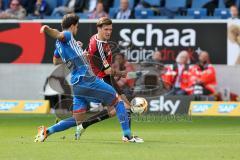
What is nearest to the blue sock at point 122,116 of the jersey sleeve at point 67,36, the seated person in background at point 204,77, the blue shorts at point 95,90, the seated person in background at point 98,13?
the blue shorts at point 95,90

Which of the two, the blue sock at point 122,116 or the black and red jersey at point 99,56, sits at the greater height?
the black and red jersey at point 99,56

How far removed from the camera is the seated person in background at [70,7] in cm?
2341

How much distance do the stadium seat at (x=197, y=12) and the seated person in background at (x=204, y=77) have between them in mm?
1595

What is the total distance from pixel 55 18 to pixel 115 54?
2.90 metres

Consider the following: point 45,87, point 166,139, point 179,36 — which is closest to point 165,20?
point 179,36

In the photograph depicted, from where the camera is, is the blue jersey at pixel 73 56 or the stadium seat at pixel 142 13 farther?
the stadium seat at pixel 142 13

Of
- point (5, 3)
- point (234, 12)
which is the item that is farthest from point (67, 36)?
point (5, 3)

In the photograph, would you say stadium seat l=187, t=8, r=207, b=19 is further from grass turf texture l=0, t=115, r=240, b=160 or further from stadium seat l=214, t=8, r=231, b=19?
grass turf texture l=0, t=115, r=240, b=160

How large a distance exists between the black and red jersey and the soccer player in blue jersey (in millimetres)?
361

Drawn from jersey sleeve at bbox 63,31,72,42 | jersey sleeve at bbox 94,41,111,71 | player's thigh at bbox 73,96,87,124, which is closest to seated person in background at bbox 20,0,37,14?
jersey sleeve at bbox 94,41,111,71

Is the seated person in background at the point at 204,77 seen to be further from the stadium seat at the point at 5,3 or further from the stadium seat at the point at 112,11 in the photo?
the stadium seat at the point at 5,3

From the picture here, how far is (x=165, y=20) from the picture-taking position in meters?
21.8

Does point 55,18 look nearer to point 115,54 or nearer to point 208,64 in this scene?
point 115,54

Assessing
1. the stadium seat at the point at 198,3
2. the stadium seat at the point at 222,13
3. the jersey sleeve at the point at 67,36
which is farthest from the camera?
the stadium seat at the point at 198,3
